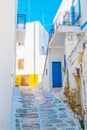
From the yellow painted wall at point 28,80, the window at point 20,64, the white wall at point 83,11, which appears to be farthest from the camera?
the window at point 20,64

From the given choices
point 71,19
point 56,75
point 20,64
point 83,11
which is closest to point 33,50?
point 20,64

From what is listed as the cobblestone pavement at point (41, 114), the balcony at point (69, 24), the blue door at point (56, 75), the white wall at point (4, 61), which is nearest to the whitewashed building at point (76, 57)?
the balcony at point (69, 24)

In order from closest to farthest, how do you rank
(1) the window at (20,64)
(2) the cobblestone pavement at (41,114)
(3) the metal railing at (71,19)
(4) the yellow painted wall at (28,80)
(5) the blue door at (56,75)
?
(2) the cobblestone pavement at (41,114) → (3) the metal railing at (71,19) → (5) the blue door at (56,75) → (4) the yellow painted wall at (28,80) → (1) the window at (20,64)

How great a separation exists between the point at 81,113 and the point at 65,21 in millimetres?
7197

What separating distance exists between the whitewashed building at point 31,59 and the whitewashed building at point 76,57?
11.7m

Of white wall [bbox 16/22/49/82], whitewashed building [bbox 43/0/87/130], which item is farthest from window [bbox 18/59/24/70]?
whitewashed building [bbox 43/0/87/130]

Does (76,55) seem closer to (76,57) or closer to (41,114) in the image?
(76,57)

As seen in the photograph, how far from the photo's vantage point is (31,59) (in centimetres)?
2664

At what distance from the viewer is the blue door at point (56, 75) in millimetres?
14922

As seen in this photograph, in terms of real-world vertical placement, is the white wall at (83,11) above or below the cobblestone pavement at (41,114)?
above

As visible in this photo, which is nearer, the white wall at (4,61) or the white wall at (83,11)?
the white wall at (4,61)

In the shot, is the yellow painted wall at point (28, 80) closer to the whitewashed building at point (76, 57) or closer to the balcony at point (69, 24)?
the whitewashed building at point (76, 57)

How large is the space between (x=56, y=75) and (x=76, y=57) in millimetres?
6841

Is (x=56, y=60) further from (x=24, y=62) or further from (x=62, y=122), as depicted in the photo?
(x=24, y=62)
